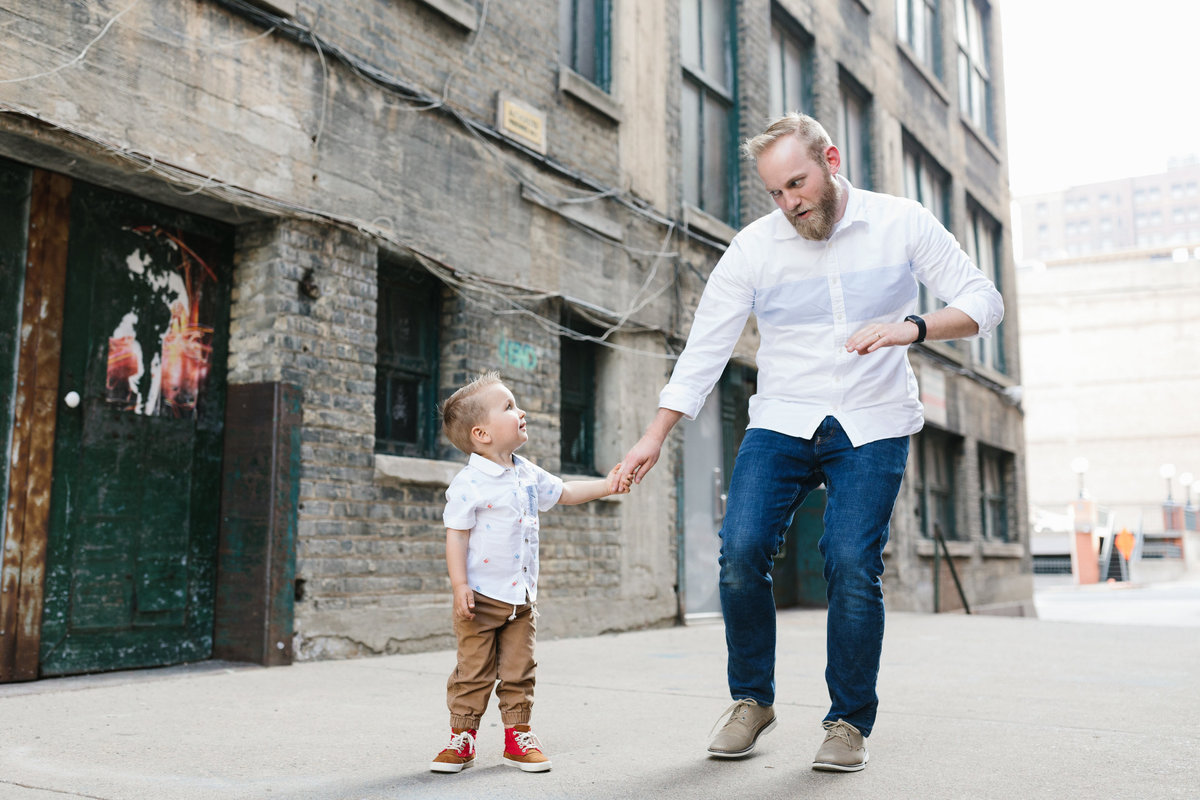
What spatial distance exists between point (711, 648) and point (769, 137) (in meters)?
4.44

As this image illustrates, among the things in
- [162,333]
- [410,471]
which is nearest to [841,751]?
[410,471]

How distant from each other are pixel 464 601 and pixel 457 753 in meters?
0.42

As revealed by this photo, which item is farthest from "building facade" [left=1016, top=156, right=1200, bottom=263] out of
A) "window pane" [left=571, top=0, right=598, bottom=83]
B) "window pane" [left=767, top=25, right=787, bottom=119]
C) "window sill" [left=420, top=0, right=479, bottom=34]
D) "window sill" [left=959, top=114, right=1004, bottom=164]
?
"window sill" [left=420, top=0, right=479, bottom=34]

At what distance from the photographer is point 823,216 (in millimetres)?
3141

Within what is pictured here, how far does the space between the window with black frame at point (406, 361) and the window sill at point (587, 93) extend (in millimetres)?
2045

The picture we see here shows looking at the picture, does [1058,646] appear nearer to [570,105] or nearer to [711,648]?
[711,648]

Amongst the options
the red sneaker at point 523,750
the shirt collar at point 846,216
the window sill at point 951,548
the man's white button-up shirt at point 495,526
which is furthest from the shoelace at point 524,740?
the window sill at point 951,548

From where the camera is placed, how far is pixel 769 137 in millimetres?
3107

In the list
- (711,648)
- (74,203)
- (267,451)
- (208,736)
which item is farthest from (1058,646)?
(74,203)

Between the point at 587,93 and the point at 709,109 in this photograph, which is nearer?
the point at 587,93

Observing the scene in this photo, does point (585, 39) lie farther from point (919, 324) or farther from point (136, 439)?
point (919, 324)

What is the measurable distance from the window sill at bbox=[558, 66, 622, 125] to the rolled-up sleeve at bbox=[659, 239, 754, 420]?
487 cm

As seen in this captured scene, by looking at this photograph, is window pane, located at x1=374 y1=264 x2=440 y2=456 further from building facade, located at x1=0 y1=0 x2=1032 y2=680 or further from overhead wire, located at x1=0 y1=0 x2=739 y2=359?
overhead wire, located at x1=0 y1=0 x2=739 y2=359

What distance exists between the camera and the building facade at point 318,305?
4746 millimetres
